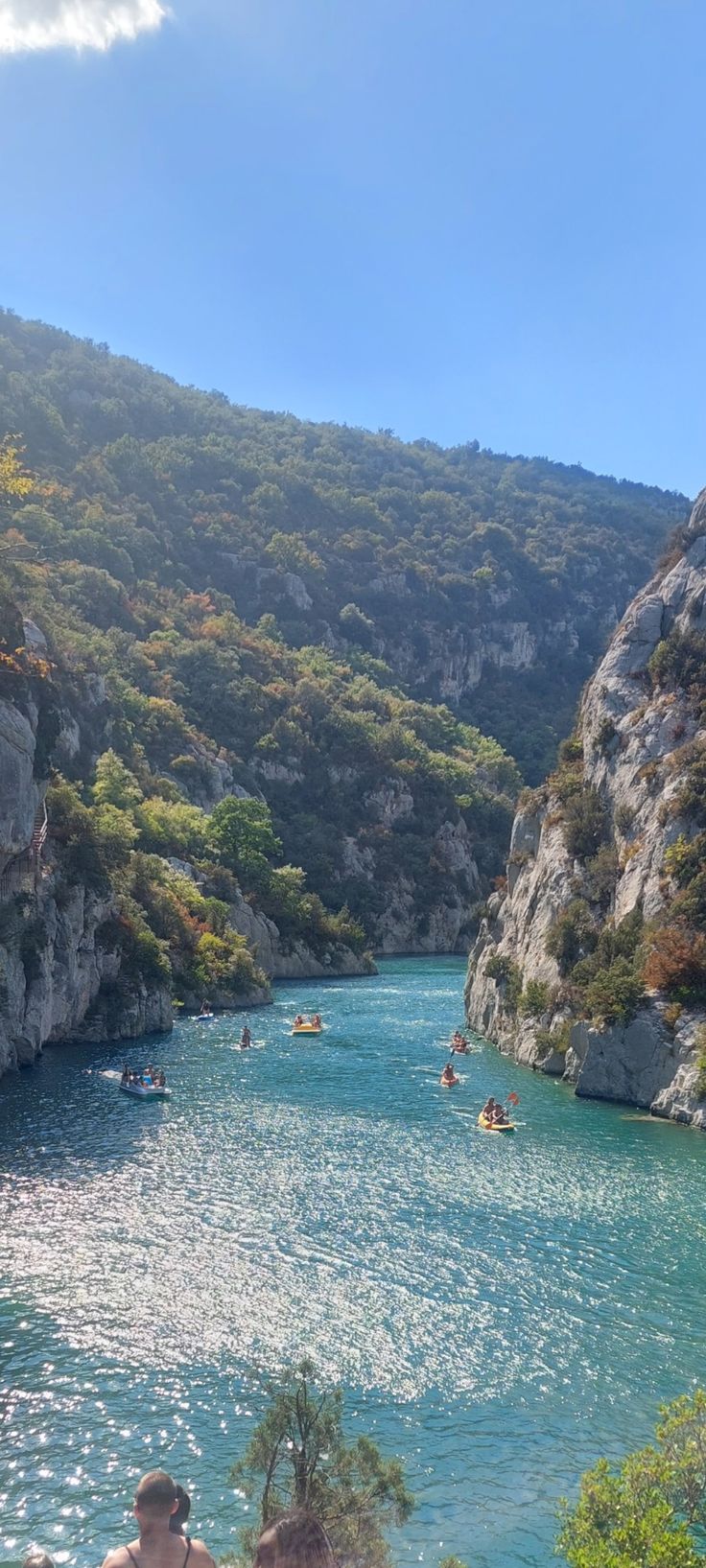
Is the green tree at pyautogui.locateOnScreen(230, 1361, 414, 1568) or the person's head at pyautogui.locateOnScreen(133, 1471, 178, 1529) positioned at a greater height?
the person's head at pyautogui.locateOnScreen(133, 1471, 178, 1529)

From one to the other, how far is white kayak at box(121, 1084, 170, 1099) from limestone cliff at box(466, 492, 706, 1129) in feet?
56.8

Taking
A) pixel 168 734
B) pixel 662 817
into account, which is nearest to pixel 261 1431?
pixel 662 817

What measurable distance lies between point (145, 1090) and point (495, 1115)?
14303 millimetres

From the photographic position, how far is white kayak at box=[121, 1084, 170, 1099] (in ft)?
132

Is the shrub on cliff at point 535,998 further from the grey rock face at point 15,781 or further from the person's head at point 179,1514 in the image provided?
the person's head at point 179,1514

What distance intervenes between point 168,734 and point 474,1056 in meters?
66.7

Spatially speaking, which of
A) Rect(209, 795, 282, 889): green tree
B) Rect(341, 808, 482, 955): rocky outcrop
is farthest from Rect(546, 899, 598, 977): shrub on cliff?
Result: Rect(341, 808, 482, 955): rocky outcrop

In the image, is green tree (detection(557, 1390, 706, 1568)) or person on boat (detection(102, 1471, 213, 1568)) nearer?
person on boat (detection(102, 1471, 213, 1568))

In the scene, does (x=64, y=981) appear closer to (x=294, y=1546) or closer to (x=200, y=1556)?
(x=200, y=1556)

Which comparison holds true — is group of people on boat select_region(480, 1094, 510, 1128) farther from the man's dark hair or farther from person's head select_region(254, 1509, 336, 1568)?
person's head select_region(254, 1509, 336, 1568)

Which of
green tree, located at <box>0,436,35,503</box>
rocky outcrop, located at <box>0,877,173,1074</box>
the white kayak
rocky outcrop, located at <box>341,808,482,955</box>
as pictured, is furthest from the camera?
rocky outcrop, located at <box>341,808,482,955</box>

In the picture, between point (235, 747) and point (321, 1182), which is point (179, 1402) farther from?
point (235, 747)

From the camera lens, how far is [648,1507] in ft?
31.9

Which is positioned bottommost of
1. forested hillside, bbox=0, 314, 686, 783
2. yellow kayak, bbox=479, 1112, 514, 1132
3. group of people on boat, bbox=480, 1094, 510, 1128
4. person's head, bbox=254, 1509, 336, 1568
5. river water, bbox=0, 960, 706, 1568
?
river water, bbox=0, 960, 706, 1568
